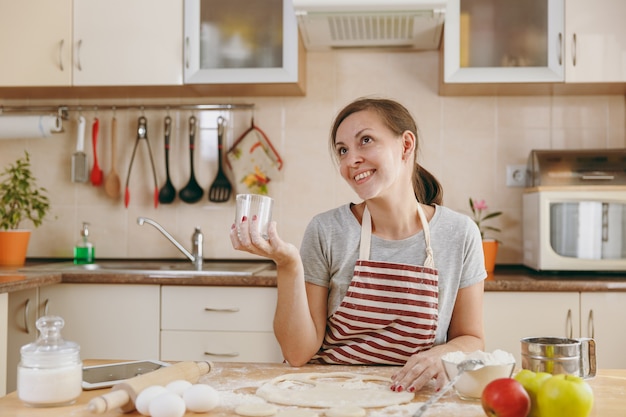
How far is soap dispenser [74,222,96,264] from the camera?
311cm

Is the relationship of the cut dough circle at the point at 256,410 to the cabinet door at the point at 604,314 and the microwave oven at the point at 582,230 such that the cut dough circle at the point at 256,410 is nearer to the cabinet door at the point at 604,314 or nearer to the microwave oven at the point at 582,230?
the cabinet door at the point at 604,314

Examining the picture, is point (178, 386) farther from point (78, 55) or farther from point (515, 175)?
point (515, 175)

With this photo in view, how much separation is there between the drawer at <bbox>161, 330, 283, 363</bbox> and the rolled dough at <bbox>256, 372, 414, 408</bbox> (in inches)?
47.8

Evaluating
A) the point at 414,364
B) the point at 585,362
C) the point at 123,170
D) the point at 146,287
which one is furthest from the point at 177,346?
the point at 585,362

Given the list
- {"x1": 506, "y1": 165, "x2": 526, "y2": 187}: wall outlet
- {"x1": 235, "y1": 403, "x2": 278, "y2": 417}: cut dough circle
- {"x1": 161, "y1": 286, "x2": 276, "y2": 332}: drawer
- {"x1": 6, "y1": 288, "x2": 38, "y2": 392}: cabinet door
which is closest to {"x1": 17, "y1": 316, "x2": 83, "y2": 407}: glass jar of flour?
{"x1": 235, "y1": 403, "x2": 278, "y2": 417}: cut dough circle

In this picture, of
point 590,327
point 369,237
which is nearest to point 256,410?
point 369,237

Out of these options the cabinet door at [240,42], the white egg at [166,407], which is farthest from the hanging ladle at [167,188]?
the white egg at [166,407]

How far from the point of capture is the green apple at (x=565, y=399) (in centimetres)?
99

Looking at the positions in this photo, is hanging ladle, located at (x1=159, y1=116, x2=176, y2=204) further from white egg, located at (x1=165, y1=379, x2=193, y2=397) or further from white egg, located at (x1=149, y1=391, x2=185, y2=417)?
white egg, located at (x1=149, y1=391, x2=185, y2=417)

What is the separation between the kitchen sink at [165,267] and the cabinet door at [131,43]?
755mm

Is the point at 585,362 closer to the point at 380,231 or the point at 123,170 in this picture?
the point at 380,231

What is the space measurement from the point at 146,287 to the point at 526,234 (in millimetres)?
1556

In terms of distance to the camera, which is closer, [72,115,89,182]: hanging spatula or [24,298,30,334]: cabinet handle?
[24,298,30,334]: cabinet handle

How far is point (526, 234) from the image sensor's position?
297cm
